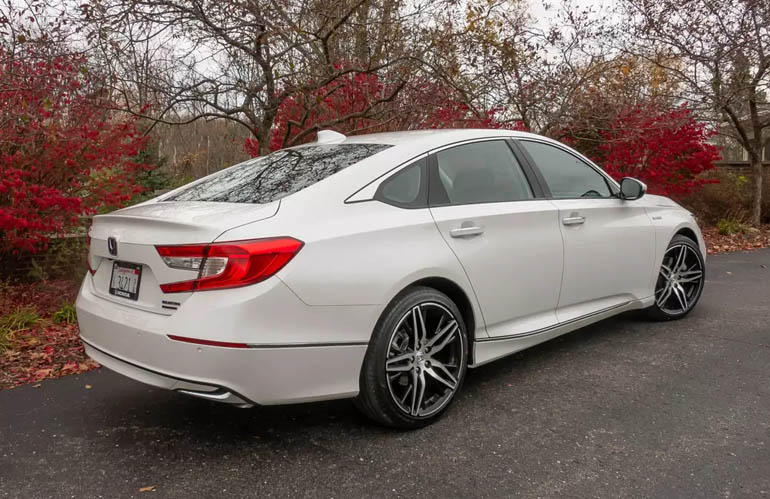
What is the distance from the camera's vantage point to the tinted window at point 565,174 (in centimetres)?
406

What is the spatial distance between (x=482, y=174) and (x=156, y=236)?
1.87m

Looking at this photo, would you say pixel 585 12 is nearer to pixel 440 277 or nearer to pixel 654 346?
pixel 654 346

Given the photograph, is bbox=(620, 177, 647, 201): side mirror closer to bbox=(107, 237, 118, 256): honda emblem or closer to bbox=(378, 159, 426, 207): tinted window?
bbox=(378, 159, 426, 207): tinted window

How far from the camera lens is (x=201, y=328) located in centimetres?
250

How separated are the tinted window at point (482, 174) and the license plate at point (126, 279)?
1.63 m

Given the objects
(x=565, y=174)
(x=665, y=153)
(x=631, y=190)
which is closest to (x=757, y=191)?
(x=665, y=153)

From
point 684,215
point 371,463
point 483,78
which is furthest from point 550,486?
point 483,78

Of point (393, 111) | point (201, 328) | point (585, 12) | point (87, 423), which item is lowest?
point (87, 423)

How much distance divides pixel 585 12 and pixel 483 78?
2129 mm

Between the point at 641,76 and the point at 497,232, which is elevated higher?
the point at 641,76

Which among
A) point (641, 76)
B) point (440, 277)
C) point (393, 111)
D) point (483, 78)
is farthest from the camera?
point (641, 76)

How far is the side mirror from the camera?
14.8 ft

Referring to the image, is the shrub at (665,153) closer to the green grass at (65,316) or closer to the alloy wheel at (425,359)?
the alloy wheel at (425,359)

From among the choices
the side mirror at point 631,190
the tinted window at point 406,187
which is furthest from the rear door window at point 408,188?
the side mirror at point 631,190
